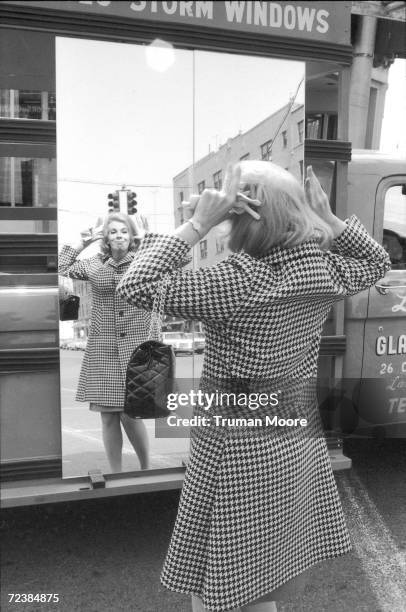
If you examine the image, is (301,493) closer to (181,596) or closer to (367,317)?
(181,596)

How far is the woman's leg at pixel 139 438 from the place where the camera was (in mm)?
2910

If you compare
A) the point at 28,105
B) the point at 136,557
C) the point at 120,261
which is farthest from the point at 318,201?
the point at 136,557

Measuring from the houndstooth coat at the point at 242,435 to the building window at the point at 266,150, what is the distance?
3.88 feet

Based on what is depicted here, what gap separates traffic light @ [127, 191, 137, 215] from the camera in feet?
9.07

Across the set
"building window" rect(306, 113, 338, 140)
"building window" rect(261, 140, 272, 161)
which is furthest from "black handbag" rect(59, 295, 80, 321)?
"building window" rect(306, 113, 338, 140)

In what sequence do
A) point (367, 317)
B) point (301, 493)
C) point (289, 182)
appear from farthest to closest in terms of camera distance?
1. point (367, 317)
2. point (301, 493)
3. point (289, 182)

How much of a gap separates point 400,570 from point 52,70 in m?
2.73

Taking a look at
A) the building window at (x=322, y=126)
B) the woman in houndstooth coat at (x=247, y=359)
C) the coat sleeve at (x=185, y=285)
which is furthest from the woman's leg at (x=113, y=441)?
the building window at (x=322, y=126)

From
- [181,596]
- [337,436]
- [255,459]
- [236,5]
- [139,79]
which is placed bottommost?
[181,596]

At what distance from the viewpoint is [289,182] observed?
1.75 meters

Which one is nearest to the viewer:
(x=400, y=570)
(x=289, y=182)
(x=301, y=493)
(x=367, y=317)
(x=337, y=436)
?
(x=289, y=182)

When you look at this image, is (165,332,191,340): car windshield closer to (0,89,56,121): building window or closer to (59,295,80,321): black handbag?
(59,295,80,321): black handbag

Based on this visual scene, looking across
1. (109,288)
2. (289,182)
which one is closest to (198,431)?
(289,182)

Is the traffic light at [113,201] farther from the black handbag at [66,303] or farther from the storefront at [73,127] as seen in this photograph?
the black handbag at [66,303]
